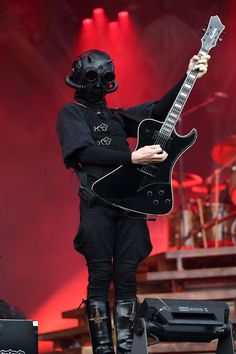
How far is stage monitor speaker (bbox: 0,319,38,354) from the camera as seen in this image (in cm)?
340

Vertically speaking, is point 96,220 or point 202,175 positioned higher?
point 202,175

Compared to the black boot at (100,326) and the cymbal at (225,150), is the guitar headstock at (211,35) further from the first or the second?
the cymbal at (225,150)

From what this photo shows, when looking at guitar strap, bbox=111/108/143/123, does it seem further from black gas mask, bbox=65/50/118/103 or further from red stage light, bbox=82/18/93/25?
red stage light, bbox=82/18/93/25

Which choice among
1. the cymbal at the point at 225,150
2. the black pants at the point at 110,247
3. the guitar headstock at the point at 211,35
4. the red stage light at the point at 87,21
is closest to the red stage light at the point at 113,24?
the red stage light at the point at 87,21

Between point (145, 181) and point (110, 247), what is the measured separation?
1.09 feet

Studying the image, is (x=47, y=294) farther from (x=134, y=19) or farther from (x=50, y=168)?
(x=134, y=19)

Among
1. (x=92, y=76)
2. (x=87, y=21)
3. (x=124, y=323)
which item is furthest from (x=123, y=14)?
(x=124, y=323)

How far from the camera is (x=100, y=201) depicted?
3615 millimetres

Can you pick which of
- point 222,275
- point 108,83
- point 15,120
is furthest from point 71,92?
point 108,83

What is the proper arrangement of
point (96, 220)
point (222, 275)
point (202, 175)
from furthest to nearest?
point (202, 175), point (222, 275), point (96, 220)

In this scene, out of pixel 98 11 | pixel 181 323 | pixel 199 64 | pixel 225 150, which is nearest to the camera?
pixel 181 323

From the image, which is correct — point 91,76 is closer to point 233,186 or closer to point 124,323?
point 124,323

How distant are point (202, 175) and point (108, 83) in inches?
179

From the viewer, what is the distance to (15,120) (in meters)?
7.99
